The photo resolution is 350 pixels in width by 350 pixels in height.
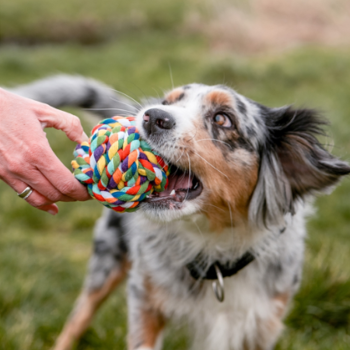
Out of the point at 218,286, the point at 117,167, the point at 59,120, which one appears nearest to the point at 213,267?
the point at 218,286

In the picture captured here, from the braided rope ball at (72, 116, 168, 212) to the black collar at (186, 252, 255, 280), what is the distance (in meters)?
0.73

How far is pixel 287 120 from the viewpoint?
262 centimetres

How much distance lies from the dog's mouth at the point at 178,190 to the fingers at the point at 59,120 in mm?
489

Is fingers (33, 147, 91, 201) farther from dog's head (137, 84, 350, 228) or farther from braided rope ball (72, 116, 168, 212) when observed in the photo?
dog's head (137, 84, 350, 228)

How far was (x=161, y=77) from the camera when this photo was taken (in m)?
10.1

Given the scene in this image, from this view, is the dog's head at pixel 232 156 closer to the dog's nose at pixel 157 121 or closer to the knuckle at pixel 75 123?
the dog's nose at pixel 157 121

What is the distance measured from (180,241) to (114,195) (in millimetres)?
830

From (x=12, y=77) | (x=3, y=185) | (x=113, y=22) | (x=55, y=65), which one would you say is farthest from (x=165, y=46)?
(x=3, y=185)

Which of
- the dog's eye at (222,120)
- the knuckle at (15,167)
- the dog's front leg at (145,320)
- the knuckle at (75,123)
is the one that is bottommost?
the dog's front leg at (145,320)

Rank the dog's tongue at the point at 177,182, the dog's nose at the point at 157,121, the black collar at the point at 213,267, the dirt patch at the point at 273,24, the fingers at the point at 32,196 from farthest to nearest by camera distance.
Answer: the dirt patch at the point at 273,24 < the black collar at the point at 213,267 < the dog's tongue at the point at 177,182 < the dog's nose at the point at 157,121 < the fingers at the point at 32,196

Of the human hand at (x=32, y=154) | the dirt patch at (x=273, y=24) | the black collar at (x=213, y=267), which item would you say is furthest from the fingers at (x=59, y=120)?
the dirt patch at (x=273, y=24)

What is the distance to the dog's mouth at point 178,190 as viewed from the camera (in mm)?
2182

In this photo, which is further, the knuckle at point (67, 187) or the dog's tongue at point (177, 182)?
the dog's tongue at point (177, 182)

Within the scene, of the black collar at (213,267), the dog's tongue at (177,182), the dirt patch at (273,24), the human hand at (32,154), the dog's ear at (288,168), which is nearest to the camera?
the human hand at (32,154)
